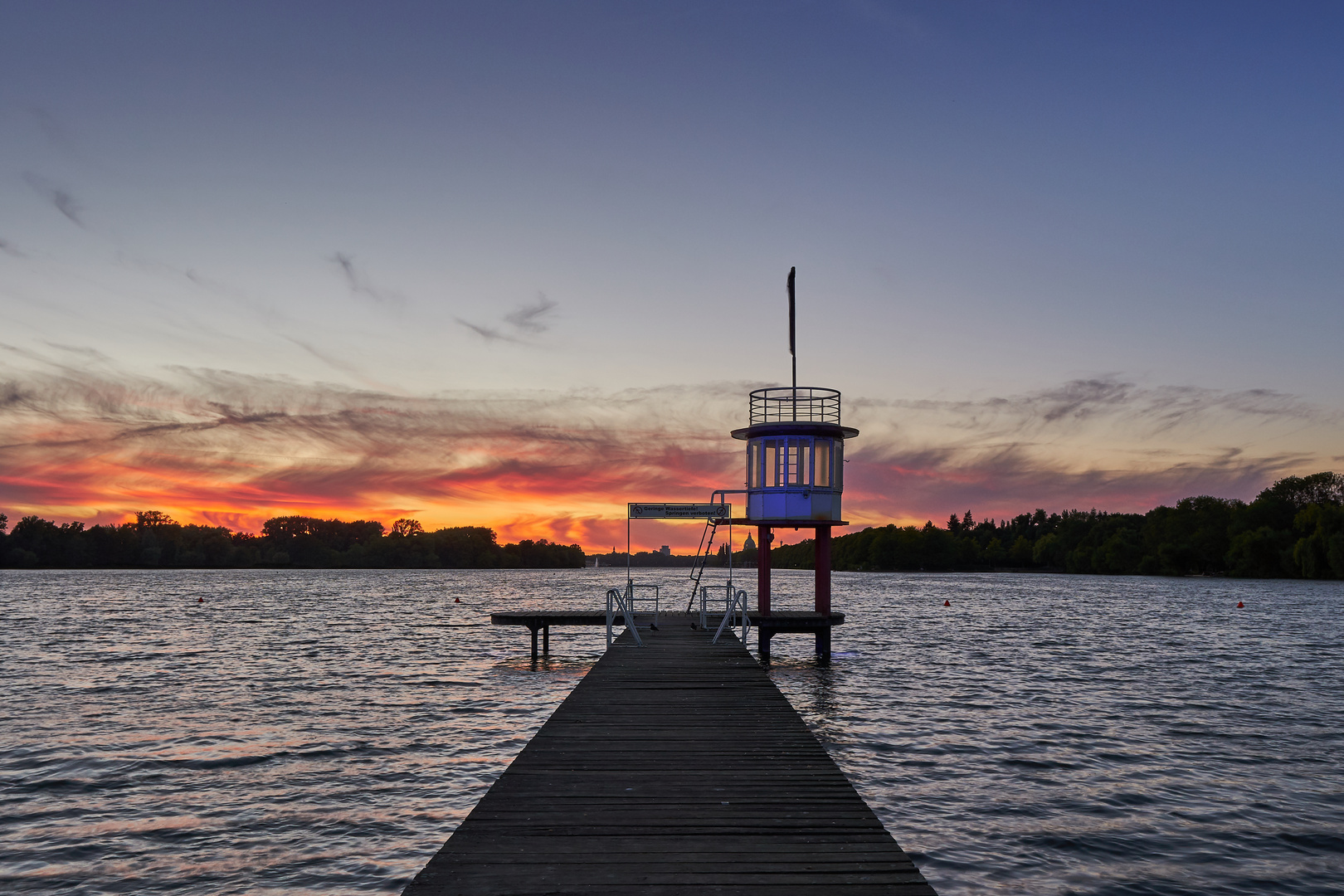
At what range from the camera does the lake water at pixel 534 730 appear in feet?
36.0

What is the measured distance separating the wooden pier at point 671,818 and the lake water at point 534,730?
2.51 m

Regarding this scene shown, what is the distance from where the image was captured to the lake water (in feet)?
36.0

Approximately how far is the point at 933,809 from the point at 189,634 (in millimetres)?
44472

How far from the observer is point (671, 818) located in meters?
7.80

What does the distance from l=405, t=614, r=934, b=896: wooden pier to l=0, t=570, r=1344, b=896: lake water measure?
251 centimetres

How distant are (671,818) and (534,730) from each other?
1184 cm

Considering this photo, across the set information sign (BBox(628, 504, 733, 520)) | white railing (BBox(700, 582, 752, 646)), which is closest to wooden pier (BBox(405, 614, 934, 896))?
white railing (BBox(700, 582, 752, 646))

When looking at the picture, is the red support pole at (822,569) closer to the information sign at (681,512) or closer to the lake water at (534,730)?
the lake water at (534,730)

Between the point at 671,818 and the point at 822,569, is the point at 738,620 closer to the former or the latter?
the point at 822,569

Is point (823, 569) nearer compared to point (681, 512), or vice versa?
point (681, 512)

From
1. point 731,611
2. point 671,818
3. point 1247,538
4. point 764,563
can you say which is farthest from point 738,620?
point 1247,538

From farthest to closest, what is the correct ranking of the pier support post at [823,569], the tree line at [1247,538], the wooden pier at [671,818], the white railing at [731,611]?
the tree line at [1247,538] → the pier support post at [823,569] → the white railing at [731,611] → the wooden pier at [671,818]

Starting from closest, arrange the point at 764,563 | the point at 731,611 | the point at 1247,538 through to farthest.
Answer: the point at 731,611
the point at 764,563
the point at 1247,538

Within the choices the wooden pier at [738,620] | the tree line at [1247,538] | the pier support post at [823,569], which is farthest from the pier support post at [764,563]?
the tree line at [1247,538]
